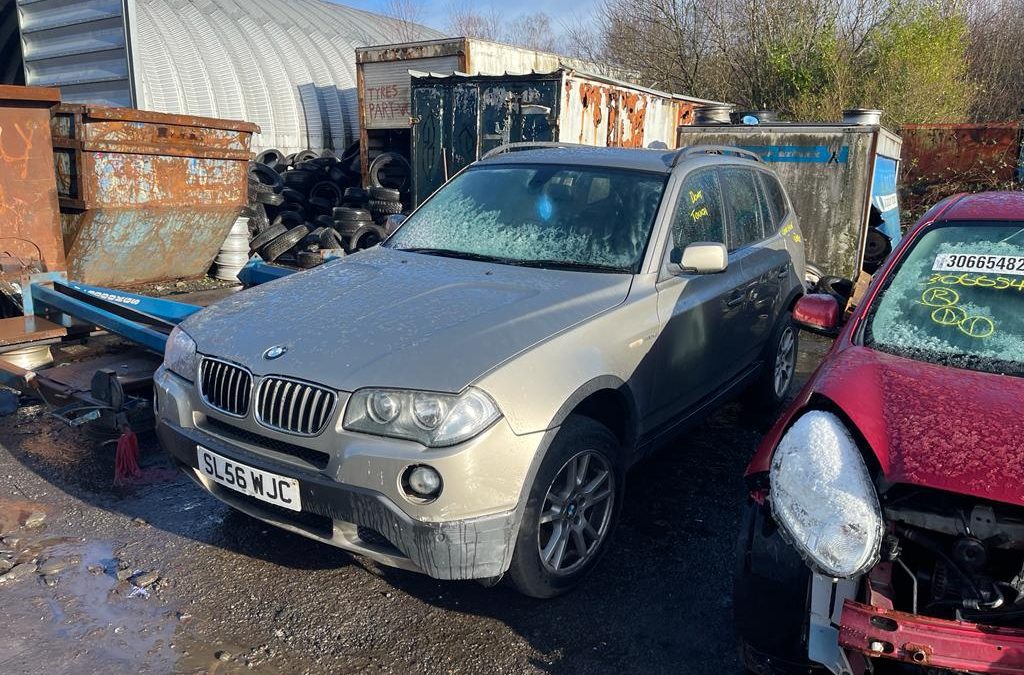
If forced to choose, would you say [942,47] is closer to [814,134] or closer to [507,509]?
[814,134]

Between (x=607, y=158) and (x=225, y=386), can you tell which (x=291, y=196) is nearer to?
(x=607, y=158)

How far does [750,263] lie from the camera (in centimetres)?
439

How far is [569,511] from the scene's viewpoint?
9.80 feet

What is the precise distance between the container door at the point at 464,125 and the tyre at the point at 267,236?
102 inches

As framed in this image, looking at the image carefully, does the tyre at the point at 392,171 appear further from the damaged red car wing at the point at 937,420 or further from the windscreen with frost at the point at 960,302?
the damaged red car wing at the point at 937,420

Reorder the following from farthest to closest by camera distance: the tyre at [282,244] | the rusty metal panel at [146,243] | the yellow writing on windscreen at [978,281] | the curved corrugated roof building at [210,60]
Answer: the curved corrugated roof building at [210,60], the tyre at [282,244], the rusty metal panel at [146,243], the yellow writing on windscreen at [978,281]

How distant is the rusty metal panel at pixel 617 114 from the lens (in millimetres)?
9961

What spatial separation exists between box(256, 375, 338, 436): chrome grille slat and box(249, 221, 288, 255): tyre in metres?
7.46

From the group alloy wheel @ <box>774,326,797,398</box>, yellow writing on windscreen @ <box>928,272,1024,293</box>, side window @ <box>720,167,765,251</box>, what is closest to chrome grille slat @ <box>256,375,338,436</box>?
yellow writing on windscreen @ <box>928,272,1024,293</box>

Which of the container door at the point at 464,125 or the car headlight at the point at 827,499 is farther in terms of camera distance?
the container door at the point at 464,125

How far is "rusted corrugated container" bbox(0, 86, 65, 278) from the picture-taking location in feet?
21.3

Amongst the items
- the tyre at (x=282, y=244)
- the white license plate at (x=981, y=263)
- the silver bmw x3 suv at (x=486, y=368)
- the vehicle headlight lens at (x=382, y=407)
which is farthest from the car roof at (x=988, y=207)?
the tyre at (x=282, y=244)

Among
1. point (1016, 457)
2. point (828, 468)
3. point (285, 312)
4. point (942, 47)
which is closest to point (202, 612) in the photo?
point (285, 312)

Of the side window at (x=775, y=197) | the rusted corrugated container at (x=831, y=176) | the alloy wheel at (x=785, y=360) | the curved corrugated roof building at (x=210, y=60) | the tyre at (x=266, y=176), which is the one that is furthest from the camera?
the curved corrugated roof building at (x=210, y=60)
